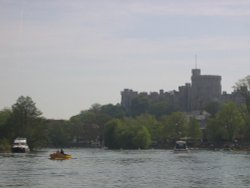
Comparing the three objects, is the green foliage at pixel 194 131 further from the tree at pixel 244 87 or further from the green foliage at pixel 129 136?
the tree at pixel 244 87

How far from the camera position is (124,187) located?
55.9 m

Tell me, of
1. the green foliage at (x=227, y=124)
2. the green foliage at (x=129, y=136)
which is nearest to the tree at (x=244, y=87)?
the green foliage at (x=227, y=124)

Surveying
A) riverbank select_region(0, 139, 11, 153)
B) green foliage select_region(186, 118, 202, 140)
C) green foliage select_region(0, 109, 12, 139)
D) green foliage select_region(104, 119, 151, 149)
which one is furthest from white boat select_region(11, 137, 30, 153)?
green foliage select_region(186, 118, 202, 140)

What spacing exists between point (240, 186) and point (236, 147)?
115m

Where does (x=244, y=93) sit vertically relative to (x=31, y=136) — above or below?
above

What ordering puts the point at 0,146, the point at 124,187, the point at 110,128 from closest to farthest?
the point at 124,187
the point at 0,146
the point at 110,128

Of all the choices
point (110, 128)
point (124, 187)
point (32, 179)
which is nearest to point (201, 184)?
point (124, 187)

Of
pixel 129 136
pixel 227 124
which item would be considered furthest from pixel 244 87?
pixel 129 136

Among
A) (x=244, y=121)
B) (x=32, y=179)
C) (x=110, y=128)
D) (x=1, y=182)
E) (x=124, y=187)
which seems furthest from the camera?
(x=110, y=128)

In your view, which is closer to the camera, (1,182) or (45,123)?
(1,182)

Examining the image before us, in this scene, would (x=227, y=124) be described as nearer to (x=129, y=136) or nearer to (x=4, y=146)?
(x=129, y=136)

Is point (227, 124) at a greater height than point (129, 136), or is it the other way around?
point (227, 124)

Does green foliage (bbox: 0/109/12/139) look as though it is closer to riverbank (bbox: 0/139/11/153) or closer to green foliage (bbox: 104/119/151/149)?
riverbank (bbox: 0/139/11/153)

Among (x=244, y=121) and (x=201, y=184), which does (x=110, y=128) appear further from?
(x=201, y=184)
